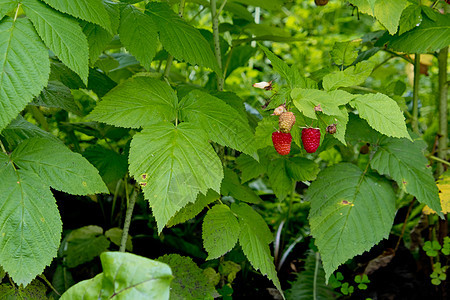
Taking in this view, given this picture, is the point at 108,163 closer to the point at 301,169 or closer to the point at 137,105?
the point at 137,105

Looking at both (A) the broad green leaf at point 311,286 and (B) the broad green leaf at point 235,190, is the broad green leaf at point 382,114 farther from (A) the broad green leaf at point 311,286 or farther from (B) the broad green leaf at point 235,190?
(A) the broad green leaf at point 311,286

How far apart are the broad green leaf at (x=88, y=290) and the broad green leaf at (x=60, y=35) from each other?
39 cm

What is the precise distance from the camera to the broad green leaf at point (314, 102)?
0.98 m

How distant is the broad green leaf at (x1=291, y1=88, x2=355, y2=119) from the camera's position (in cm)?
98

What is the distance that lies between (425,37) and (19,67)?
116 cm

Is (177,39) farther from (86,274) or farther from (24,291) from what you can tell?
(86,274)

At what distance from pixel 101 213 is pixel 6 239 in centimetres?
132

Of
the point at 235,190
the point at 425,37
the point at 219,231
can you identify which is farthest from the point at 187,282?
the point at 425,37

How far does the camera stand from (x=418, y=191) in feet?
4.16

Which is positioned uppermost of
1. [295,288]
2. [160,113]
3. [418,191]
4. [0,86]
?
[0,86]

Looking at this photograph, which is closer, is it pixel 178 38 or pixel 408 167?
pixel 178 38

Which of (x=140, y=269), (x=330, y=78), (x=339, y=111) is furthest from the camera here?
(x=330, y=78)

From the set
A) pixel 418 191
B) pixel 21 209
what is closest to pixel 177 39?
pixel 21 209

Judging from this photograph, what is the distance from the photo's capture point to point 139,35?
1.08 meters
